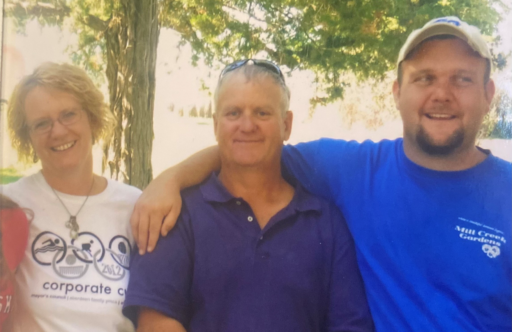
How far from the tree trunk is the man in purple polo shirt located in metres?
0.33

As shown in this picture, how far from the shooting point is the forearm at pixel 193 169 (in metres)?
1.72

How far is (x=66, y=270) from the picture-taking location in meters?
1.71

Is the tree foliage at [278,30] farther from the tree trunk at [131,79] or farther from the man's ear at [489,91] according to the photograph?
the man's ear at [489,91]

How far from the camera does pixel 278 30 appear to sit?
1.82 m

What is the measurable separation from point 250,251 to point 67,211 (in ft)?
2.58

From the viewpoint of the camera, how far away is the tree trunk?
1865 millimetres

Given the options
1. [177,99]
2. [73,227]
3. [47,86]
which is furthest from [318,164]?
[47,86]

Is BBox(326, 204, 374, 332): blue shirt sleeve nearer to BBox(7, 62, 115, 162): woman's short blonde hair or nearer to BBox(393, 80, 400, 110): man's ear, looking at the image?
BBox(393, 80, 400, 110): man's ear

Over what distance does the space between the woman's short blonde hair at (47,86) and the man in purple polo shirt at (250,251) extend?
1.78 ft

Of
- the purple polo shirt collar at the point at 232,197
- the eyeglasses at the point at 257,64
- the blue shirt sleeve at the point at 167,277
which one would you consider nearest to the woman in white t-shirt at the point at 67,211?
the blue shirt sleeve at the point at 167,277

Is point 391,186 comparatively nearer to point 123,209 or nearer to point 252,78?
point 252,78

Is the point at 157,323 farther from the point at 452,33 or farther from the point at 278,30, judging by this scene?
Answer: the point at 452,33

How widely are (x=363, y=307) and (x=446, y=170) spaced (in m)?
0.62

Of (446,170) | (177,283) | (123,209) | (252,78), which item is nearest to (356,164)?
(446,170)
